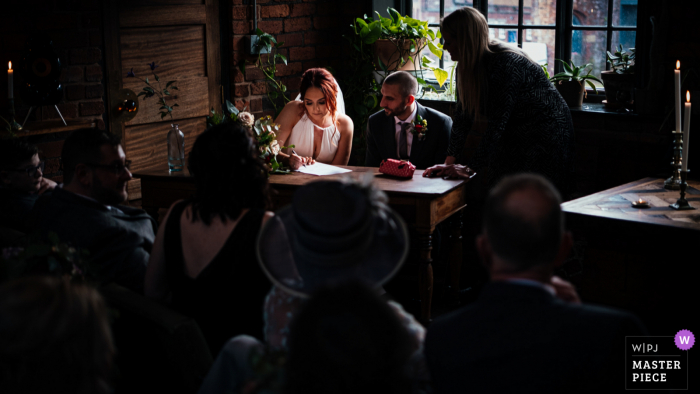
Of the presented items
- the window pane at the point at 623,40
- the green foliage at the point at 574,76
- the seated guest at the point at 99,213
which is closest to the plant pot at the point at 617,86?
the green foliage at the point at 574,76

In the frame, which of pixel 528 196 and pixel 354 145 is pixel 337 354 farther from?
pixel 354 145

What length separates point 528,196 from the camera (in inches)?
52.8

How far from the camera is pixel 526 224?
1333 mm

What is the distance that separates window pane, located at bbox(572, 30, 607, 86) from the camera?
441 cm

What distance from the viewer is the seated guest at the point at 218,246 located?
202cm

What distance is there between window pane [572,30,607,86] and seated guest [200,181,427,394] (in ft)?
10.9

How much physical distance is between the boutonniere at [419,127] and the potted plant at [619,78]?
3.96ft

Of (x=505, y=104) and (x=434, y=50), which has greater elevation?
(x=434, y=50)

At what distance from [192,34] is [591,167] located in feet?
8.73

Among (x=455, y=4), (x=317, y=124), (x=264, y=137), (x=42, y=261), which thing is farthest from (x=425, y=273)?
(x=455, y=4)

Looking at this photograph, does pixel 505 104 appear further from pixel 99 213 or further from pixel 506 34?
pixel 99 213

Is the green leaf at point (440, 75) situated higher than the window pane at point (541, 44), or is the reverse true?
the window pane at point (541, 44)

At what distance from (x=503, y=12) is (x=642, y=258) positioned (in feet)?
9.10

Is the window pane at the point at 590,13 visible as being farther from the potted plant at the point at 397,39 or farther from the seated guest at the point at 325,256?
the seated guest at the point at 325,256
